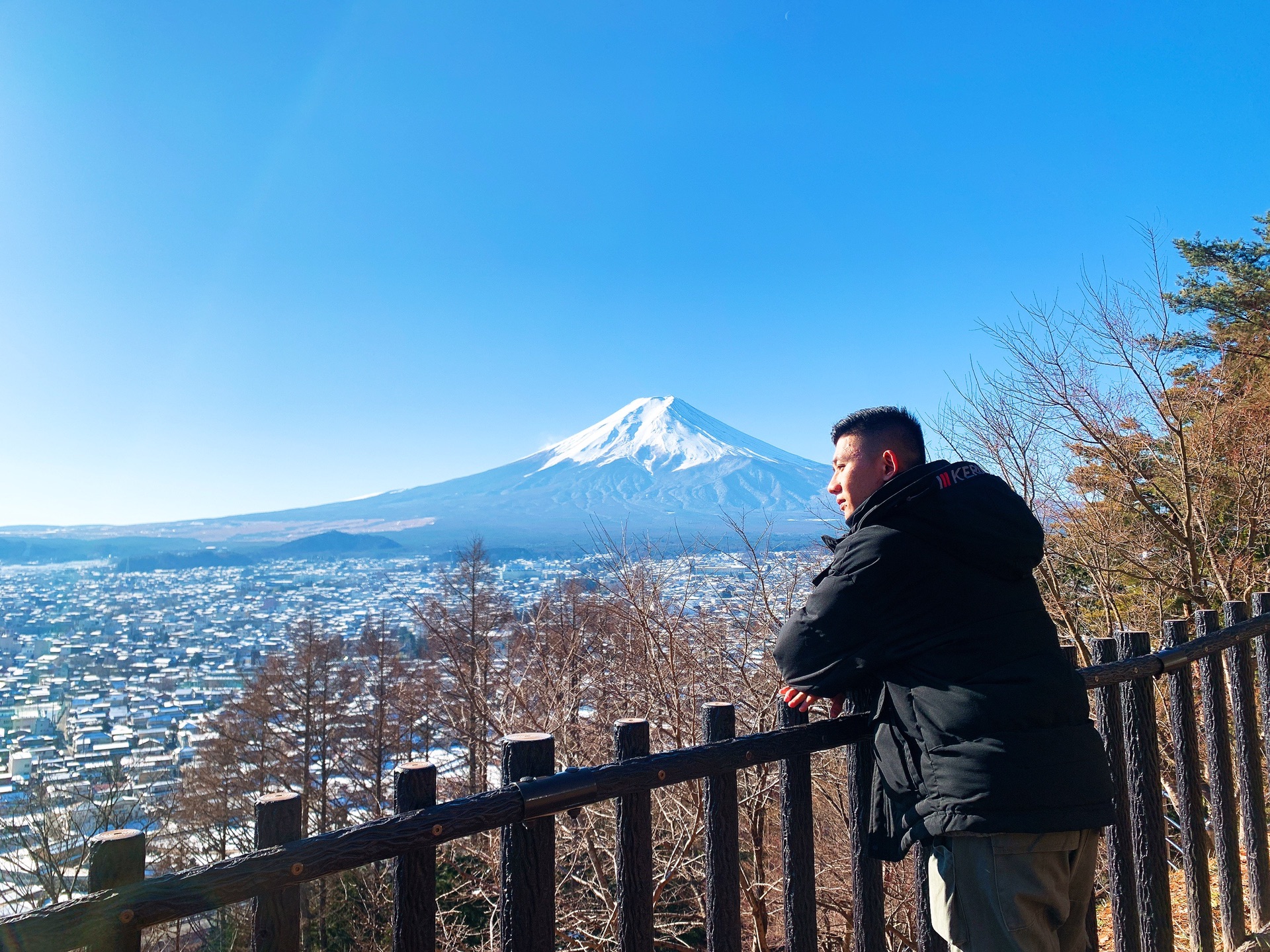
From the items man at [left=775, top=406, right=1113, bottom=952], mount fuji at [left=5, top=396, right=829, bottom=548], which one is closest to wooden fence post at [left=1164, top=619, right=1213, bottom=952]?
man at [left=775, top=406, right=1113, bottom=952]

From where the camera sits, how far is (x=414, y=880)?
1.29 metres

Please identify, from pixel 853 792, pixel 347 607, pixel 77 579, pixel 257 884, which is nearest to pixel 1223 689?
pixel 853 792

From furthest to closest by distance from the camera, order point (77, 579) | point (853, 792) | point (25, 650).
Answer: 1. point (77, 579)
2. point (25, 650)
3. point (853, 792)

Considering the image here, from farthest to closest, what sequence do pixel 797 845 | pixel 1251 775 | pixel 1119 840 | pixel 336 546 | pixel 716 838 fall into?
1. pixel 336 546
2. pixel 1251 775
3. pixel 1119 840
4. pixel 797 845
5. pixel 716 838

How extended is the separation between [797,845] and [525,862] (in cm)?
73

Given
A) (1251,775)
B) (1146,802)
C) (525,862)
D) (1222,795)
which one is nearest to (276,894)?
(525,862)

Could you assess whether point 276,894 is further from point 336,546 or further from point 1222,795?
point 336,546

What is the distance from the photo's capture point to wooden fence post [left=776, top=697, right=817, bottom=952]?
1747mm

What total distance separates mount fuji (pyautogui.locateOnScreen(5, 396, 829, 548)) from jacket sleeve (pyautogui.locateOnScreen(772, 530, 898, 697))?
58015mm

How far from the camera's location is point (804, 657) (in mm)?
1597

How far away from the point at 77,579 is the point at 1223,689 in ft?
277

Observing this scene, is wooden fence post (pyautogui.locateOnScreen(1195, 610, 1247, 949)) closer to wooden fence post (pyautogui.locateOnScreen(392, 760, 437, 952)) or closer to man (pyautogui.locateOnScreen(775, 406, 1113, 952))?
man (pyautogui.locateOnScreen(775, 406, 1113, 952))

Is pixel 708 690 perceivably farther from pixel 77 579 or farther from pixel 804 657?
pixel 77 579

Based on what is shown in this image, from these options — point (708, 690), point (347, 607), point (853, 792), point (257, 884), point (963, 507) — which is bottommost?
point (347, 607)
